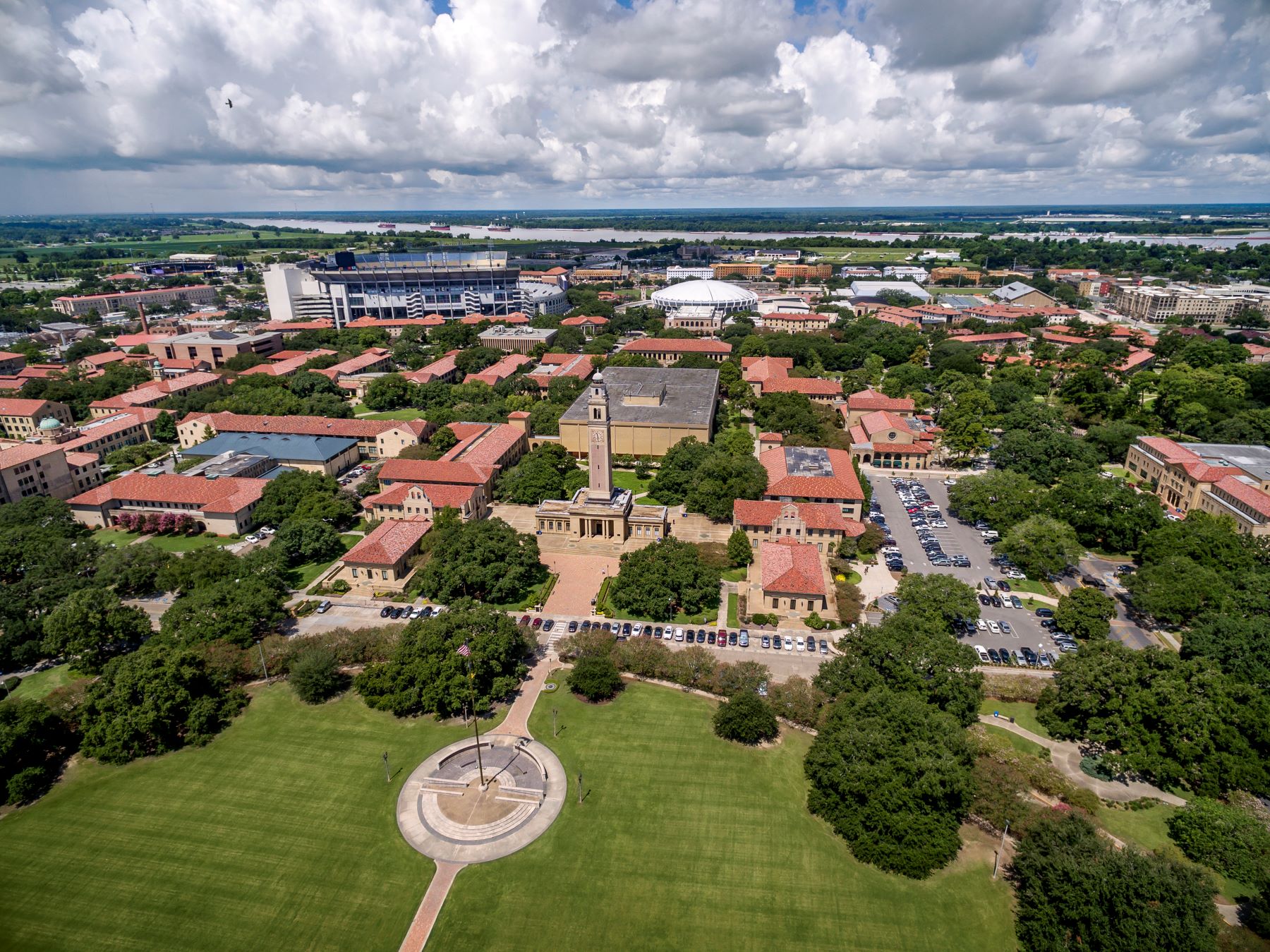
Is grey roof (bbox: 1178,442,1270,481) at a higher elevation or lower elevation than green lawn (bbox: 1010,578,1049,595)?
higher

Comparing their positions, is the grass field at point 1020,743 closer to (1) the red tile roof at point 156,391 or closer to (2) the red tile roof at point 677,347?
(2) the red tile roof at point 677,347

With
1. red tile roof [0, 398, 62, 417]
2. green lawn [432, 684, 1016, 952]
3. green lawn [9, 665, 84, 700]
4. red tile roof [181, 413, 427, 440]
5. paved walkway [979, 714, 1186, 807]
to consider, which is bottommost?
green lawn [432, 684, 1016, 952]

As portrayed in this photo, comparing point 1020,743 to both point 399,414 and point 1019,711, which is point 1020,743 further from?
point 399,414

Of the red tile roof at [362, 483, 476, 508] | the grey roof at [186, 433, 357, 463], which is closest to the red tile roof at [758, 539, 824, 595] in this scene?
the red tile roof at [362, 483, 476, 508]

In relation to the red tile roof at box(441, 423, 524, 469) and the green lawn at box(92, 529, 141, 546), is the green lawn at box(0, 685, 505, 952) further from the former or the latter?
the red tile roof at box(441, 423, 524, 469)

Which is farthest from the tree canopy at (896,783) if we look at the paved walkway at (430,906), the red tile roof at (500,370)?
the red tile roof at (500,370)

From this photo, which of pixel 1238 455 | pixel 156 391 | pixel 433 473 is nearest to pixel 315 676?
pixel 433 473

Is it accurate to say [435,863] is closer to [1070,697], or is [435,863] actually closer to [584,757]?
[584,757]
